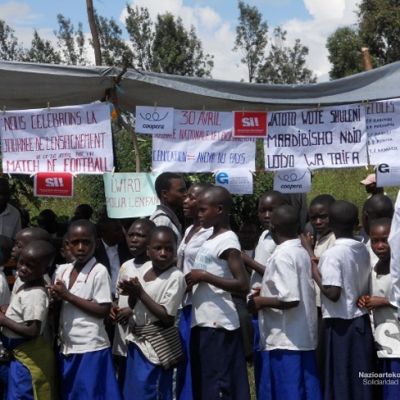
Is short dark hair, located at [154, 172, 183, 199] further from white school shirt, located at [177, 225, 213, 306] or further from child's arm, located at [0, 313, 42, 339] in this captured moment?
child's arm, located at [0, 313, 42, 339]

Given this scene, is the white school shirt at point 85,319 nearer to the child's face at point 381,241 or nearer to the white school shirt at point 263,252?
the white school shirt at point 263,252

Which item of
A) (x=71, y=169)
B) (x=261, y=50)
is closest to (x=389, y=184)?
(x=71, y=169)

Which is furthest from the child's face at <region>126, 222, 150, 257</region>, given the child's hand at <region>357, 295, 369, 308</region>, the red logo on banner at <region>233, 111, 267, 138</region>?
the red logo on banner at <region>233, 111, 267, 138</region>

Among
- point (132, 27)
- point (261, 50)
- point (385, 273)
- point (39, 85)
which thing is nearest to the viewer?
point (385, 273)

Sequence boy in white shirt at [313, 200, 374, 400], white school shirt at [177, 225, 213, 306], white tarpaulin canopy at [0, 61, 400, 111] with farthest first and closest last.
A: white tarpaulin canopy at [0, 61, 400, 111]
white school shirt at [177, 225, 213, 306]
boy in white shirt at [313, 200, 374, 400]

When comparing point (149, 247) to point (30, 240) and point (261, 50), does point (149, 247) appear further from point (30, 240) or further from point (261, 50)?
point (261, 50)

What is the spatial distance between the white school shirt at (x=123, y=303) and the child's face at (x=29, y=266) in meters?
0.47

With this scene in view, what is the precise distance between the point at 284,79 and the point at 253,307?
34117 millimetres

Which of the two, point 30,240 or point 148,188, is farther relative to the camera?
point 148,188

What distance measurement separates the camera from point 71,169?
5.36m

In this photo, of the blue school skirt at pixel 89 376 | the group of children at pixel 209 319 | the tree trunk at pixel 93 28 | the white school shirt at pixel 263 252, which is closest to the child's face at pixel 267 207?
the white school shirt at pixel 263 252

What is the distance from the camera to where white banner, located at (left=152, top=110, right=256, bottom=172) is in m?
5.50

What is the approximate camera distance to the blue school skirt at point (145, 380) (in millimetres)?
4098

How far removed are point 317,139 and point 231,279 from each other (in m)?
1.79
